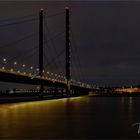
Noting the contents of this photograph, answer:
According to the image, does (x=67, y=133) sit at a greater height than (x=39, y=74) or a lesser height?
lesser

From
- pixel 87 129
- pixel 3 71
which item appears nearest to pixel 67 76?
pixel 3 71

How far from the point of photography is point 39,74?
80312mm

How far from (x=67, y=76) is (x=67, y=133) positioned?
74.8 meters

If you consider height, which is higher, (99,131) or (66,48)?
(66,48)

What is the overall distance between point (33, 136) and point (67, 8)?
87.9 meters

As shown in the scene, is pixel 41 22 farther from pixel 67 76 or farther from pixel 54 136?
pixel 54 136

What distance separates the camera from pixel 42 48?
84.1 m

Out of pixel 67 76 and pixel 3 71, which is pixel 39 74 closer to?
pixel 67 76

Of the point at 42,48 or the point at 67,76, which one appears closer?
the point at 42,48

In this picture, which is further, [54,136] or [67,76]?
[67,76]

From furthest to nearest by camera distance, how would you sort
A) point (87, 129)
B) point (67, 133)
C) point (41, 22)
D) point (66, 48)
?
point (66, 48)
point (41, 22)
point (87, 129)
point (67, 133)

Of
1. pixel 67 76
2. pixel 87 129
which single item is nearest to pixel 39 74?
pixel 67 76

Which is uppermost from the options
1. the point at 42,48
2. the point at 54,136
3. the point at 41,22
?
the point at 41,22

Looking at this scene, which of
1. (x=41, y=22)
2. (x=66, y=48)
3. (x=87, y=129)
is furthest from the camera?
(x=66, y=48)
